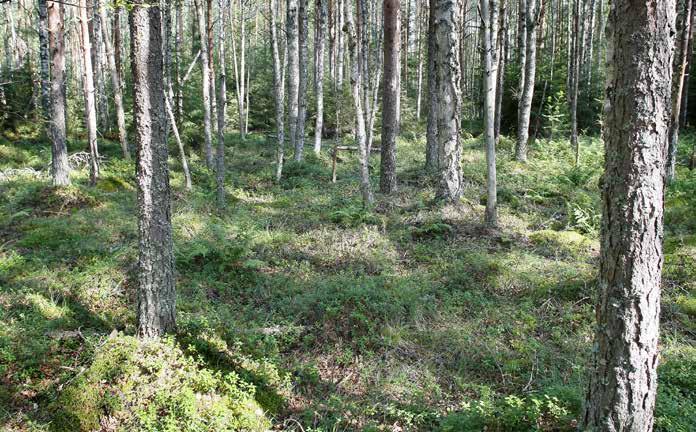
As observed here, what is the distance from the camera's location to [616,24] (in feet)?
10.2

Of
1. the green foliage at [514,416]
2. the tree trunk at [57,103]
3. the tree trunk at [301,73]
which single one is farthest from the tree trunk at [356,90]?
the tree trunk at [57,103]

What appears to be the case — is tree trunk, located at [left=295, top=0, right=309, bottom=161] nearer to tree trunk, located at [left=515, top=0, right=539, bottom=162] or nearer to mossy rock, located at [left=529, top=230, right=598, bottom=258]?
tree trunk, located at [left=515, top=0, right=539, bottom=162]

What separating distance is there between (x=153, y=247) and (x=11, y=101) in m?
22.4

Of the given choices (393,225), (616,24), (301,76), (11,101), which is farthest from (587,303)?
(11,101)

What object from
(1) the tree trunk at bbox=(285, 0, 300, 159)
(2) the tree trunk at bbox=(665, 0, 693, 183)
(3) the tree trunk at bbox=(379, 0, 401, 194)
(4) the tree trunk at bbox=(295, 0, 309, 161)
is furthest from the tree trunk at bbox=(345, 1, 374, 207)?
(4) the tree trunk at bbox=(295, 0, 309, 161)

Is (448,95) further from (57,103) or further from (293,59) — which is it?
(57,103)

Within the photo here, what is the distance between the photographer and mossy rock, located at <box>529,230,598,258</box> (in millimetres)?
8367

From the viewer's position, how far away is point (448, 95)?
32.9 ft

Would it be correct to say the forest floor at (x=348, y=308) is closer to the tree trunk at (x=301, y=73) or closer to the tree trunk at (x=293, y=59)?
the tree trunk at (x=301, y=73)

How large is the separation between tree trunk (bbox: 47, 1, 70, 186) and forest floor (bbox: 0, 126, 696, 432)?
0.82m

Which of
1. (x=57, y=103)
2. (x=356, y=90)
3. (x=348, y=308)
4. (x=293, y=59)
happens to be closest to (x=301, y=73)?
(x=293, y=59)

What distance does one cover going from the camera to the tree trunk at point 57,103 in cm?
1231

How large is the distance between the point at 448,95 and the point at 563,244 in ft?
12.8

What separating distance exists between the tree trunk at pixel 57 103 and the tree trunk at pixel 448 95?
9.85 meters
